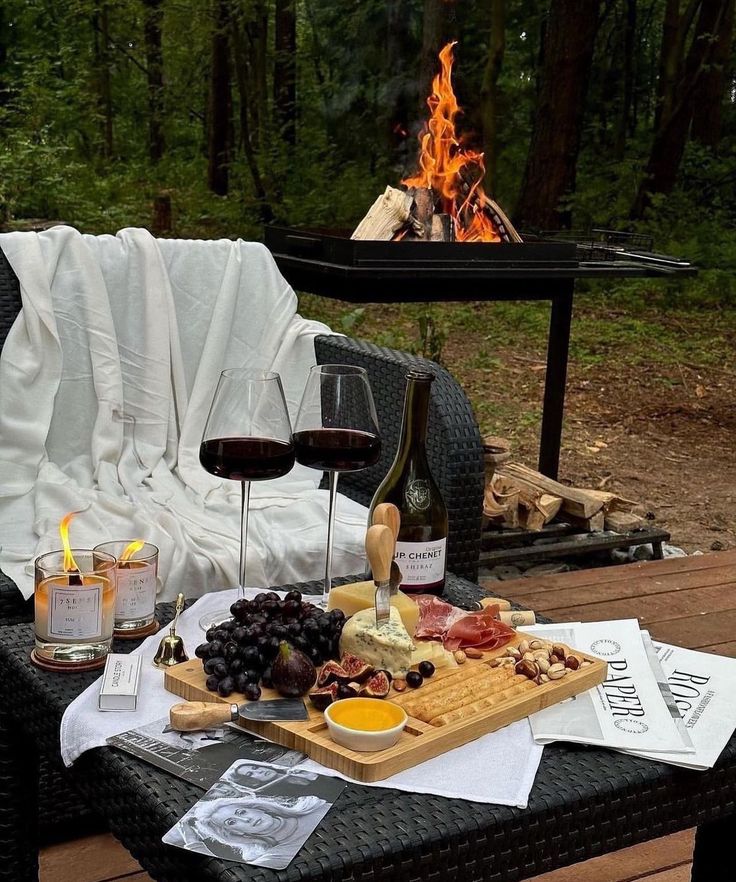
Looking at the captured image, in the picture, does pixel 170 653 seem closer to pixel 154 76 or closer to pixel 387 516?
pixel 387 516

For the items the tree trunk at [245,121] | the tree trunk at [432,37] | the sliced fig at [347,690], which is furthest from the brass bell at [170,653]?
the tree trunk at [245,121]

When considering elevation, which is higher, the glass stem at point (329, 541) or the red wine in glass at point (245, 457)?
the red wine in glass at point (245, 457)

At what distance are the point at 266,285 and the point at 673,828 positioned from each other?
6.21ft

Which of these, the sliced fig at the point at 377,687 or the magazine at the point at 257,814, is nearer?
the magazine at the point at 257,814

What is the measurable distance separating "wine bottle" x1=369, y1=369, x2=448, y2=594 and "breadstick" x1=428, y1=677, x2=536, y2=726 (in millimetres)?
316

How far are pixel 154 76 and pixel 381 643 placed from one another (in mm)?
11986

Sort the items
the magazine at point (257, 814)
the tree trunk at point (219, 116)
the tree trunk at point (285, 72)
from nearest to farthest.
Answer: the magazine at point (257, 814) < the tree trunk at point (285, 72) < the tree trunk at point (219, 116)

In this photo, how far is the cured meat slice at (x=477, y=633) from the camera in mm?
1418

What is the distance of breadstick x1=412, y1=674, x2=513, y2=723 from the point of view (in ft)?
4.03

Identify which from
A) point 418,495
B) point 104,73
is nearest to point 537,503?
point 418,495

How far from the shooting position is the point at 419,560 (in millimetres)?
1604

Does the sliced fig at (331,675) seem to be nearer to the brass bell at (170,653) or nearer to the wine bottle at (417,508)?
the brass bell at (170,653)

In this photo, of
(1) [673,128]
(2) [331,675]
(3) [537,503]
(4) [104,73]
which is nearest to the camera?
(2) [331,675]

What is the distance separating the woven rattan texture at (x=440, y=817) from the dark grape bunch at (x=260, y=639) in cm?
15
